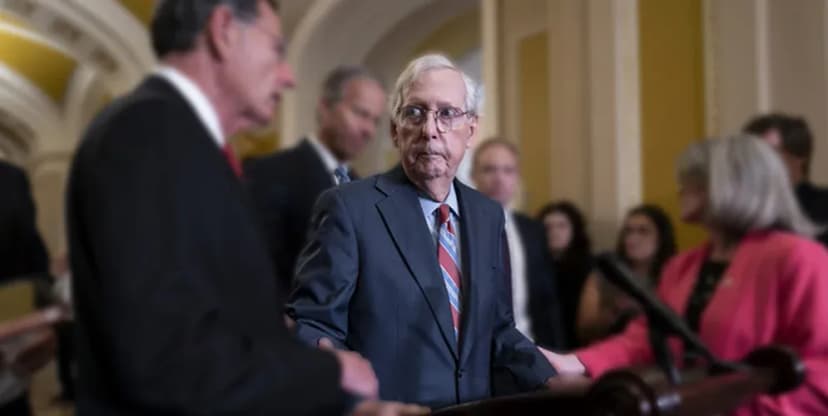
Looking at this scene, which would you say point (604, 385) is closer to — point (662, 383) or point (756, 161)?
point (662, 383)

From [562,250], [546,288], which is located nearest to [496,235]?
[546,288]

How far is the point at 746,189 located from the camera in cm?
222

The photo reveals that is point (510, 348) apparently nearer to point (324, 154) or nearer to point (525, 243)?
point (324, 154)

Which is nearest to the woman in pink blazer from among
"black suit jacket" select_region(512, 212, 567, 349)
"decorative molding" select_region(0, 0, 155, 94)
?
"black suit jacket" select_region(512, 212, 567, 349)

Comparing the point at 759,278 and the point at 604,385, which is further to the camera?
the point at 759,278

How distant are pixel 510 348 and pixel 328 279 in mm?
370

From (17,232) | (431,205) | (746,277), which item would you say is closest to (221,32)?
(431,205)

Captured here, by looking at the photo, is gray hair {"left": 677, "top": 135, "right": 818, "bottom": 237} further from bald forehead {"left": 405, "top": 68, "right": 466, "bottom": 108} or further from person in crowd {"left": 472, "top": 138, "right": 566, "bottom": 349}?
person in crowd {"left": 472, "top": 138, "right": 566, "bottom": 349}

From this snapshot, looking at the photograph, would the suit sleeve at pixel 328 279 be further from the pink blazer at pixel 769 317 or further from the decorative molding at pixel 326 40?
the decorative molding at pixel 326 40

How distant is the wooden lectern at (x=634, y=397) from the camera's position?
1.26 m

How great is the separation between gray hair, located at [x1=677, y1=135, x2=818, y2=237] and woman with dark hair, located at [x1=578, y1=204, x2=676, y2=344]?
4.71 ft

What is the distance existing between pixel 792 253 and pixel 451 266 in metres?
0.86

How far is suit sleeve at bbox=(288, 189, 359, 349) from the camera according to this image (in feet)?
5.35

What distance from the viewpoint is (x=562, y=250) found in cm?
453
